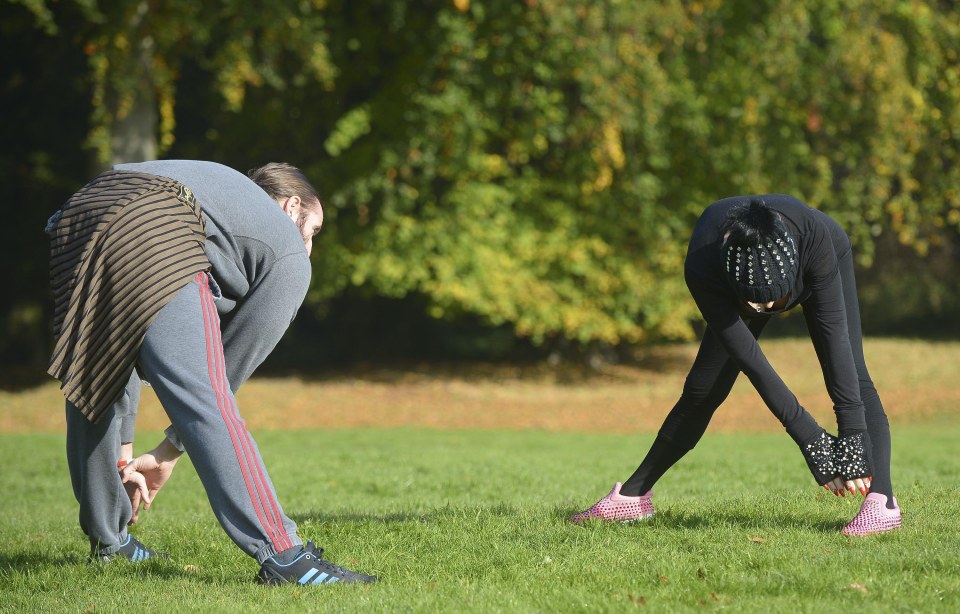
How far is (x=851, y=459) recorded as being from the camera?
3924 millimetres

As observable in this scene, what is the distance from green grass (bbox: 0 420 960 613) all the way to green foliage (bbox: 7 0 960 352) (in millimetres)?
7520

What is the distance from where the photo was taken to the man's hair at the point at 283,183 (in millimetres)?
4086

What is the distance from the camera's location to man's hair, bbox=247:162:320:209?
4086mm

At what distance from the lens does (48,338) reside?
62.6 ft

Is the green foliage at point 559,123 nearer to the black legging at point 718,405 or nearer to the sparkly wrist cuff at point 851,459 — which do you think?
the black legging at point 718,405

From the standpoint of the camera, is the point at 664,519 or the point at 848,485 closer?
the point at 848,485

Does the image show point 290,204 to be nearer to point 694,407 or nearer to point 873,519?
point 694,407

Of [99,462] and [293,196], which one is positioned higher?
[293,196]

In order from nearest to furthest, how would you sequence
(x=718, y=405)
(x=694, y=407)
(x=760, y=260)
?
(x=760, y=260) → (x=718, y=405) → (x=694, y=407)

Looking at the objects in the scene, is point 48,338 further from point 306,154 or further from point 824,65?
point 824,65

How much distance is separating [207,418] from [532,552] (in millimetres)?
1506

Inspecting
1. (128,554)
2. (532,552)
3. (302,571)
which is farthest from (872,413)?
(128,554)

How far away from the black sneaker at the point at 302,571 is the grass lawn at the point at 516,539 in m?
0.06

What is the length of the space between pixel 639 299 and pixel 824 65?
14.6 ft
